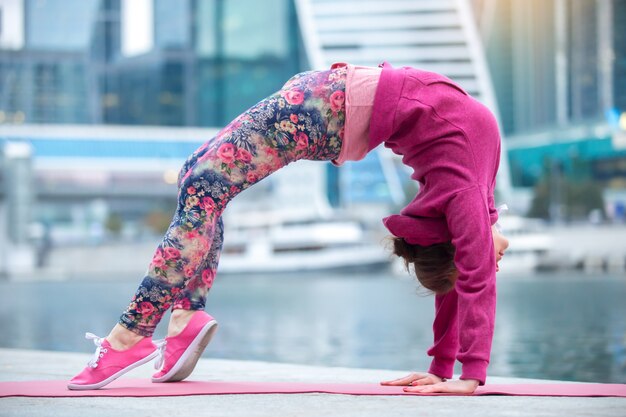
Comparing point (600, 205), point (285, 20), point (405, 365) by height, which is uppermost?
point (285, 20)

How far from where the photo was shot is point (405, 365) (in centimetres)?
656

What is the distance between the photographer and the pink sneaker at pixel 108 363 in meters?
1.98

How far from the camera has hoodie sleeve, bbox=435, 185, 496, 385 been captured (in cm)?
188

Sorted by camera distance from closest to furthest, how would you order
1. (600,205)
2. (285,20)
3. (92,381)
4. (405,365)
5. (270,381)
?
(92,381), (270,381), (405,365), (600,205), (285,20)

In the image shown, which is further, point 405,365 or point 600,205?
point 600,205

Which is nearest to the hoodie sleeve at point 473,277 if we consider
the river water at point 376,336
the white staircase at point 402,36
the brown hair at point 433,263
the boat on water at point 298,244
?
the brown hair at point 433,263

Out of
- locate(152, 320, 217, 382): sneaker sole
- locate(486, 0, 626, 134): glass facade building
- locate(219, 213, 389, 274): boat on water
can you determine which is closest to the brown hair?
locate(152, 320, 217, 382): sneaker sole

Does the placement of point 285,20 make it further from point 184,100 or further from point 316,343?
point 316,343

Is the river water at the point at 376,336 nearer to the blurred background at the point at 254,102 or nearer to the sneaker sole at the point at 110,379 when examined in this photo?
the sneaker sole at the point at 110,379

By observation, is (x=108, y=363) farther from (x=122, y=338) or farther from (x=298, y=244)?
(x=298, y=244)

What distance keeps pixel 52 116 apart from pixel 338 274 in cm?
2363

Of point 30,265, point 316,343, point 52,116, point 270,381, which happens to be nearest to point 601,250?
point 30,265

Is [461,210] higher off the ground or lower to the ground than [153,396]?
higher

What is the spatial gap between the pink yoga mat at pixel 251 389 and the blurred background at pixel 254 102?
120 feet
